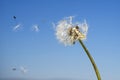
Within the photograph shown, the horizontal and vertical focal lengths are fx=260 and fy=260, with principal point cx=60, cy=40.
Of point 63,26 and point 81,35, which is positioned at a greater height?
point 63,26

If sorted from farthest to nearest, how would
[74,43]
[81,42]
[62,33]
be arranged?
[62,33], [74,43], [81,42]

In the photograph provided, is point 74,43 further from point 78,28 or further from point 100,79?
point 100,79

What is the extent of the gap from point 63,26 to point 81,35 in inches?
140

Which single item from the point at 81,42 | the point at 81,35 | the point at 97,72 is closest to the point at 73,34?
the point at 81,35

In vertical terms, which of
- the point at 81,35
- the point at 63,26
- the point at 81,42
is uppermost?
the point at 63,26

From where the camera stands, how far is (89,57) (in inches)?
560

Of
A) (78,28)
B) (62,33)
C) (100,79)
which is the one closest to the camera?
(100,79)

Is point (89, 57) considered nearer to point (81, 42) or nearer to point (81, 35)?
point (81, 42)

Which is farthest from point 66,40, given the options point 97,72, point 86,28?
point 97,72

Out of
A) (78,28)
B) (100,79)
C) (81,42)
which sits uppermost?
(78,28)

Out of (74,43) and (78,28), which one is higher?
(78,28)

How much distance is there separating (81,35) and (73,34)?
25.3 inches

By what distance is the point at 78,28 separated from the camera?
57.4 ft

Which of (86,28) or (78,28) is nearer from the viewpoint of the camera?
(78,28)
